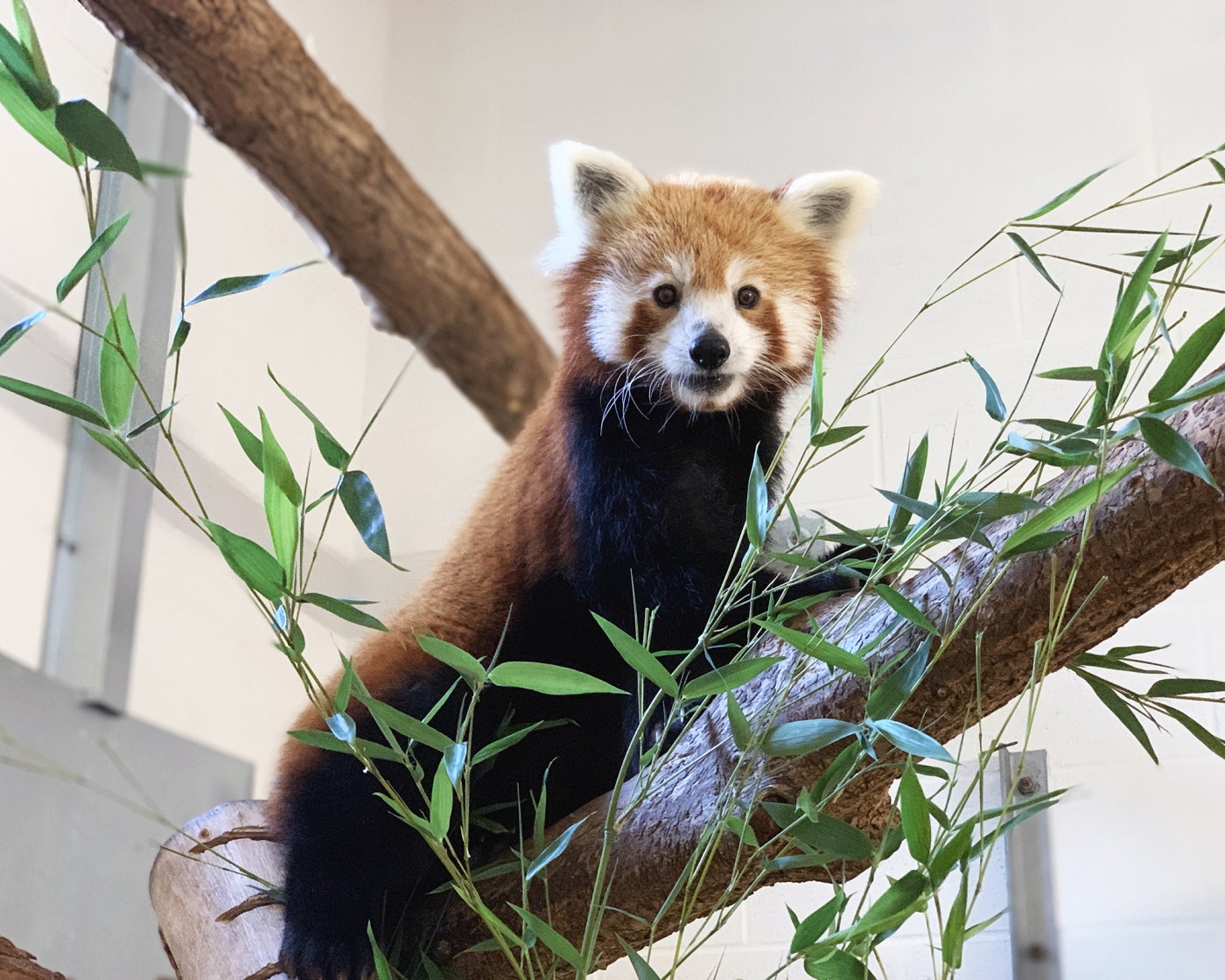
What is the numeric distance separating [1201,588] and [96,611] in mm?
1859

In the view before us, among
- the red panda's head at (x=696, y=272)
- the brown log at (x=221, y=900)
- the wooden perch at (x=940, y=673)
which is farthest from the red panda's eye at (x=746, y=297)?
the brown log at (x=221, y=900)

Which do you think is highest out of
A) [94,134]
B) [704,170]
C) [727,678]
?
[704,170]

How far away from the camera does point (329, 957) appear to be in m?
1.23

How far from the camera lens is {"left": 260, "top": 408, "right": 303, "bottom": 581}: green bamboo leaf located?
3.29 ft

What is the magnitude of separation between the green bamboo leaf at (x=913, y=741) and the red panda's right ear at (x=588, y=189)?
95cm

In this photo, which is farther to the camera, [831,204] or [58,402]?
[831,204]

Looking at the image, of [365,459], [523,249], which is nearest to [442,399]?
[365,459]

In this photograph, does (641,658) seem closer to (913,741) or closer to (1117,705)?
(913,741)

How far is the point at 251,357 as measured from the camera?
8.12 feet

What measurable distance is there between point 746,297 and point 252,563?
2.78ft

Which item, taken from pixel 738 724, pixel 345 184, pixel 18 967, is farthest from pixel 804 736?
pixel 345 184

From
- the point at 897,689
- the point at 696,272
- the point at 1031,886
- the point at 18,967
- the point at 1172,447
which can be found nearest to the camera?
the point at 1172,447

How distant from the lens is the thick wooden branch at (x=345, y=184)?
79.5 inches

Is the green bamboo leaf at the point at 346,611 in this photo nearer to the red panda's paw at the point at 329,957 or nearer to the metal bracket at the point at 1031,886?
the red panda's paw at the point at 329,957
